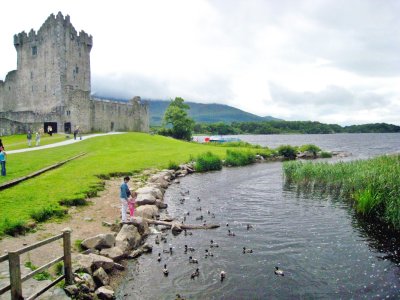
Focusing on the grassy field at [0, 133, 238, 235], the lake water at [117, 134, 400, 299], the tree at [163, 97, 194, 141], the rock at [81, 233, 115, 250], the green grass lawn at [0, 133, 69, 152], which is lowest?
the lake water at [117, 134, 400, 299]

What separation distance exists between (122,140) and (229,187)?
38533 mm

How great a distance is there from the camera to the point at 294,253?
1836 centimetres

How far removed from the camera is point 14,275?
10414mm

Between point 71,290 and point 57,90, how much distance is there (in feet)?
269

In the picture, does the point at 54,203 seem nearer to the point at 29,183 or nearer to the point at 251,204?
the point at 29,183

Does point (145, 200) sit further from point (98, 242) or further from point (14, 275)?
point (14, 275)

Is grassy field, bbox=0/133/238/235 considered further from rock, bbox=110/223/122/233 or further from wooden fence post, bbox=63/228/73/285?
wooden fence post, bbox=63/228/73/285

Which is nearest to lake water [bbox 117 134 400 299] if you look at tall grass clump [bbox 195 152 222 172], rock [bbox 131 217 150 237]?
rock [bbox 131 217 150 237]

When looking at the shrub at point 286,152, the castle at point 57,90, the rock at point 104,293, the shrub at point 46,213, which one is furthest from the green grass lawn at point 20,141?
the shrub at point 286,152

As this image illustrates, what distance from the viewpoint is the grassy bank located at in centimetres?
2325

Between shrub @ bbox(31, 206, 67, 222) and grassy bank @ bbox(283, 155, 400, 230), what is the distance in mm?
20492

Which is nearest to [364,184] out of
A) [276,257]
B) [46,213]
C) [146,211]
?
[276,257]

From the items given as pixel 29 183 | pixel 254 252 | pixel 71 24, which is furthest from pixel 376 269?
pixel 71 24

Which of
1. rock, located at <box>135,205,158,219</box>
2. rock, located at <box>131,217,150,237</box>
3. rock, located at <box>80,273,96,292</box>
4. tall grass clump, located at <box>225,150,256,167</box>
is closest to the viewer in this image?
rock, located at <box>80,273,96,292</box>
